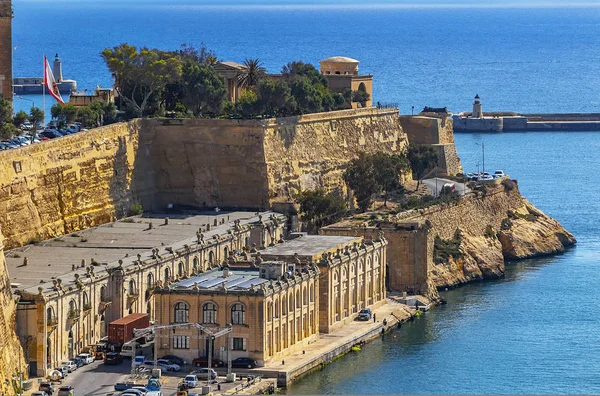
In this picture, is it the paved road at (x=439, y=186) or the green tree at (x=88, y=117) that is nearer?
the green tree at (x=88, y=117)

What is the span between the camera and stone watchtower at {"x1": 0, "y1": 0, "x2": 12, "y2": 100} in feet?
336

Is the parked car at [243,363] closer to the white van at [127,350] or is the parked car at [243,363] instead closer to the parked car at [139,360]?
the parked car at [139,360]

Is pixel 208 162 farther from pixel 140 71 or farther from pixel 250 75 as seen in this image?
pixel 250 75

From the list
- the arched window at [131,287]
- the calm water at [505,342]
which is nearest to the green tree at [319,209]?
the calm water at [505,342]

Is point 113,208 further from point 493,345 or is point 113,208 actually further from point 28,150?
point 493,345

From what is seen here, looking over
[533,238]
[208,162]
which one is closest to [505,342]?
[208,162]

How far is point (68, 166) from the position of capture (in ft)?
315

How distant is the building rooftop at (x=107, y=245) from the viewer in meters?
81.9

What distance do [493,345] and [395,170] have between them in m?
25.2

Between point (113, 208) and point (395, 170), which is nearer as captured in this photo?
point (113, 208)

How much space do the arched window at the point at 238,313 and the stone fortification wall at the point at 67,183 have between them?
14521mm

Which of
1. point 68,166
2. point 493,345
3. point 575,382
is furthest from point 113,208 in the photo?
point 575,382

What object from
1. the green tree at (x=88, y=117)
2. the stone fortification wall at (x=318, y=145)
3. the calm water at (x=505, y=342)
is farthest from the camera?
the stone fortification wall at (x=318, y=145)

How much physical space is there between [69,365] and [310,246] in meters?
17.8
